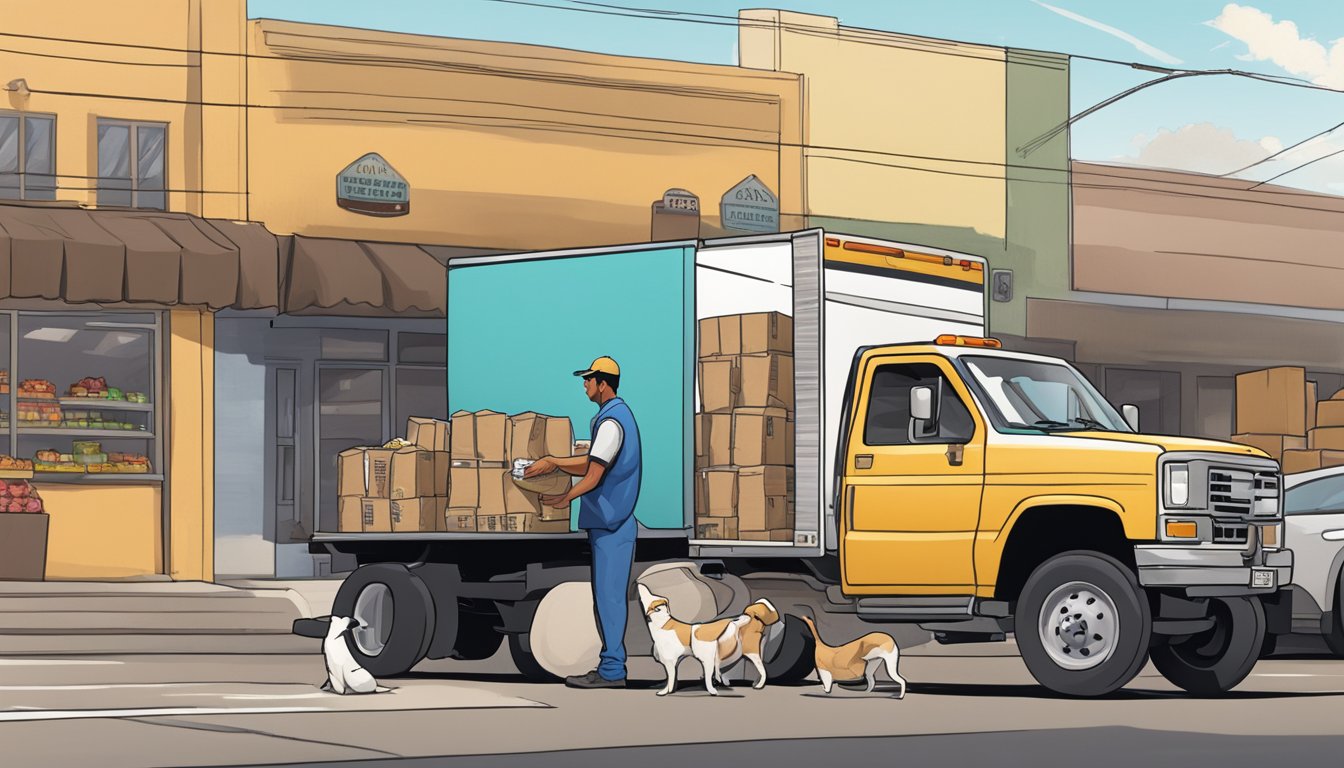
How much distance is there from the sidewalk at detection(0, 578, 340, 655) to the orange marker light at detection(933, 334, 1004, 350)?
8.05 metres

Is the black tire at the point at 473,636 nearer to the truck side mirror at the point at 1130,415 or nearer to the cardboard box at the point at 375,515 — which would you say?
the cardboard box at the point at 375,515

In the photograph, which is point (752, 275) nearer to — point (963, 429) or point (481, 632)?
point (963, 429)

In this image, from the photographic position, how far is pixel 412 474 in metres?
16.0

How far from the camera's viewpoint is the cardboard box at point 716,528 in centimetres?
1508

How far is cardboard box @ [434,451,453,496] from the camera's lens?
16125 mm

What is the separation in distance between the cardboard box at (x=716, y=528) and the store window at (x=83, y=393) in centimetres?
1235

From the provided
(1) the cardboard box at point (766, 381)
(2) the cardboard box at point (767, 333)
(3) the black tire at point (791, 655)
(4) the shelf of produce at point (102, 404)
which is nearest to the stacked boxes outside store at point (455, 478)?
(1) the cardboard box at point (766, 381)

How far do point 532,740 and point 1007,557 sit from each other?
167 inches

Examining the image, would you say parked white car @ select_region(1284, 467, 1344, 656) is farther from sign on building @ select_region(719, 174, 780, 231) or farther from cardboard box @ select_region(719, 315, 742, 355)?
sign on building @ select_region(719, 174, 780, 231)

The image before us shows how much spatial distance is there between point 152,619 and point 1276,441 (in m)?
12.5

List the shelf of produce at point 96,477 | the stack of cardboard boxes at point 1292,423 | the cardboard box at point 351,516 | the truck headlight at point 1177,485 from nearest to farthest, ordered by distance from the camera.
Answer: the truck headlight at point 1177,485 → the cardboard box at point 351,516 → the stack of cardboard boxes at point 1292,423 → the shelf of produce at point 96,477

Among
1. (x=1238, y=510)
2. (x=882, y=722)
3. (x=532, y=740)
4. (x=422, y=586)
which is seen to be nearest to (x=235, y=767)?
(x=532, y=740)

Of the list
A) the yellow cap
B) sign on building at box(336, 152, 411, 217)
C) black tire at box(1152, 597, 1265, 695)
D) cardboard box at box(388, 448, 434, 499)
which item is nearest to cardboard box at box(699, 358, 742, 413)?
the yellow cap

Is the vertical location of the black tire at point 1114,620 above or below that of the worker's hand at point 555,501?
below
